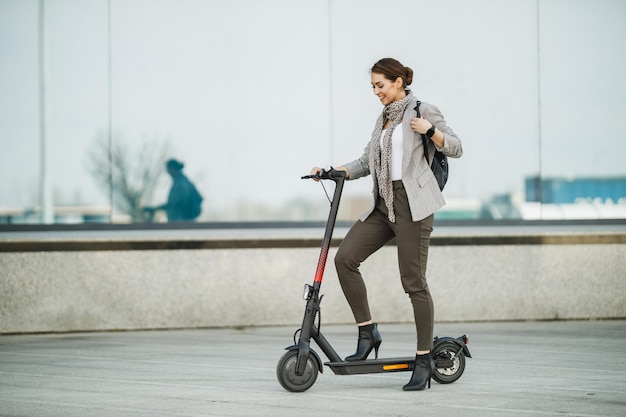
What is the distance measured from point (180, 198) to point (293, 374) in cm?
446

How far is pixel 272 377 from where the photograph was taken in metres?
6.80

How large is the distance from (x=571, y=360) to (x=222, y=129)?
4.30m

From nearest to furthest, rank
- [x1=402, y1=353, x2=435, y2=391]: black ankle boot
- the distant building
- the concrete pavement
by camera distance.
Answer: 1. the concrete pavement
2. [x1=402, y1=353, x2=435, y2=391]: black ankle boot
3. the distant building

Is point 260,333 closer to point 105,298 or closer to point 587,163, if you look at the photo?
point 105,298

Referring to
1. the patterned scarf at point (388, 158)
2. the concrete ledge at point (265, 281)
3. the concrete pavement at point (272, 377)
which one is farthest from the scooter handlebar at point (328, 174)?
the concrete ledge at point (265, 281)

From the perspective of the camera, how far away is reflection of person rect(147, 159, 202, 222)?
403 inches

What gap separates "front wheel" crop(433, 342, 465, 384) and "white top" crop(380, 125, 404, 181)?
1.04 metres

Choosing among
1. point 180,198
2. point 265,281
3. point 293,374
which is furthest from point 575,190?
point 293,374

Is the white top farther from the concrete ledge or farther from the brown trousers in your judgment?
the concrete ledge

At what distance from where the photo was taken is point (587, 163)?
1062 cm

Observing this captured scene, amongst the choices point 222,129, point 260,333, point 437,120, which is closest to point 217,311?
point 260,333

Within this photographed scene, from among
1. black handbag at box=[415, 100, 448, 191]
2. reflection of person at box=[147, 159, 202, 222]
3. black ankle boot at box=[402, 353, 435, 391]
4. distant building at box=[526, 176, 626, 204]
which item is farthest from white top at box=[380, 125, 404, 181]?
distant building at box=[526, 176, 626, 204]

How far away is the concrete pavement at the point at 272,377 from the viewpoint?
572cm

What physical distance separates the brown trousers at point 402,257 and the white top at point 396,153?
0.17ft
